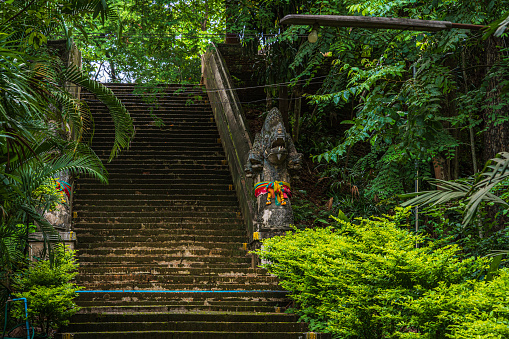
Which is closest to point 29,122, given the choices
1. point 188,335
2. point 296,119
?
point 188,335

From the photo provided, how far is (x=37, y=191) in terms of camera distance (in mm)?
6996

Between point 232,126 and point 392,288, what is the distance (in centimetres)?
796

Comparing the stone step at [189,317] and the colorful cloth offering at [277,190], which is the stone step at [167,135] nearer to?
the colorful cloth offering at [277,190]

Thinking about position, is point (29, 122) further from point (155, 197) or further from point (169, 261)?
point (155, 197)

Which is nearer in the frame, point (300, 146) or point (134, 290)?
point (134, 290)

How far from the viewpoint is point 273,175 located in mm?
9781

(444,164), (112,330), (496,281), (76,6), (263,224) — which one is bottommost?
(112,330)

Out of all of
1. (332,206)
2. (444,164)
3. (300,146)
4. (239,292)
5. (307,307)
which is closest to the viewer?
(307,307)

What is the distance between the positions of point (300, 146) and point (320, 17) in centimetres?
957

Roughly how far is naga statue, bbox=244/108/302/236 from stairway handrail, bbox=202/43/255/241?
0.72m

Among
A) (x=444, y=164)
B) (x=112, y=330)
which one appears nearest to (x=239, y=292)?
(x=112, y=330)

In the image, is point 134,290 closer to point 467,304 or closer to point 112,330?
point 112,330

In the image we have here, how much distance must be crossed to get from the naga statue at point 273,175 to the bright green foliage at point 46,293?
3642 mm

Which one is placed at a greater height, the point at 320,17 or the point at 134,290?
the point at 320,17
